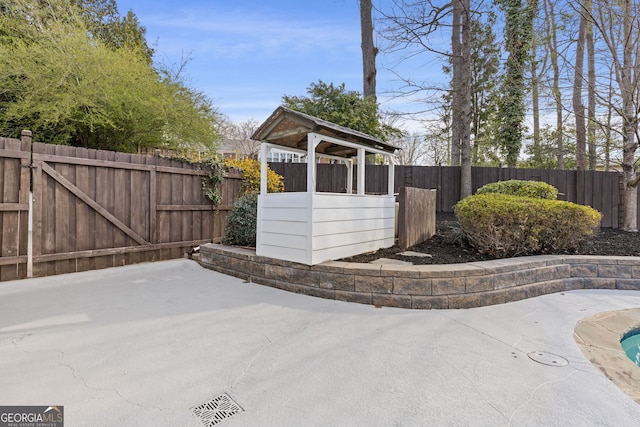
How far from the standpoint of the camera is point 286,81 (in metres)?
10.1

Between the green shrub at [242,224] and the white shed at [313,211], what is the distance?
655 millimetres

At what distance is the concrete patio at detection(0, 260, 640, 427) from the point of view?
152cm

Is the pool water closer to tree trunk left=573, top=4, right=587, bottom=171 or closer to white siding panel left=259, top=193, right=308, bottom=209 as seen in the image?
white siding panel left=259, top=193, right=308, bottom=209

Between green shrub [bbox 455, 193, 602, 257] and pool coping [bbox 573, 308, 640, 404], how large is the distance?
1180 mm

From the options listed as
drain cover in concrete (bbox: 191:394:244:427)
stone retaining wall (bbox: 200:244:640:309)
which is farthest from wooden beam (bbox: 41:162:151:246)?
drain cover in concrete (bbox: 191:394:244:427)

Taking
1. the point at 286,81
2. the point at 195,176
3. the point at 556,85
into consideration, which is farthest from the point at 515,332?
the point at 286,81

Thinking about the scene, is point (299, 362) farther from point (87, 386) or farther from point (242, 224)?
point (242, 224)

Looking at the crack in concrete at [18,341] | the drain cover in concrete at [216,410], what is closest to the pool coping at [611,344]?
the drain cover in concrete at [216,410]

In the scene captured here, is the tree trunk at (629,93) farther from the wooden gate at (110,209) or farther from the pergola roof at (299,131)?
the wooden gate at (110,209)

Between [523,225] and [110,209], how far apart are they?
5.69 m

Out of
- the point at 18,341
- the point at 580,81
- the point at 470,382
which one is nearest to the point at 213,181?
the point at 18,341

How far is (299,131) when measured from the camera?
3.75m

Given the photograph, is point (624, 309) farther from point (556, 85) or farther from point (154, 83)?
point (154, 83)

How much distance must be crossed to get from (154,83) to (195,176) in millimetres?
2084
